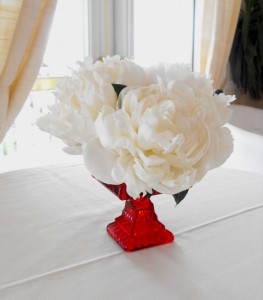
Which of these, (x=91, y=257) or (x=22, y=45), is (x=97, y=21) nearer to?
(x=22, y=45)

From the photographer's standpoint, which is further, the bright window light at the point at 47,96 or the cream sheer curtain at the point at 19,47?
the bright window light at the point at 47,96

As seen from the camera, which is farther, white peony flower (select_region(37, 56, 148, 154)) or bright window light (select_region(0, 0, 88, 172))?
bright window light (select_region(0, 0, 88, 172))

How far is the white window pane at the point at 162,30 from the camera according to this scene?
2.53 meters

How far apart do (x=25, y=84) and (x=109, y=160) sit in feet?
3.35

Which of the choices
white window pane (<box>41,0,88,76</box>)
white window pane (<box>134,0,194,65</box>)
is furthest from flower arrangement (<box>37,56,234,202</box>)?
white window pane (<box>134,0,194,65</box>)

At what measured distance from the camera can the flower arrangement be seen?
650 millimetres

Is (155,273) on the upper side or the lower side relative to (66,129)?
lower

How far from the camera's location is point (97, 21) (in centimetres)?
231

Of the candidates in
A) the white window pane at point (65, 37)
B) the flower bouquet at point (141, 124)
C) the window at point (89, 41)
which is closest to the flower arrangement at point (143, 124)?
the flower bouquet at point (141, 124)

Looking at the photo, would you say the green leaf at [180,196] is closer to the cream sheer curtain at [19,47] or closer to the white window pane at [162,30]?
the cream sheer curtain at [19,47]

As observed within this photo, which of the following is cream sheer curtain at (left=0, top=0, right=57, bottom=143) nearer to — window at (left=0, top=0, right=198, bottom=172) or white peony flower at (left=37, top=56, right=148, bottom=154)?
window at (left=0, top=0, right=198, bottom=172)

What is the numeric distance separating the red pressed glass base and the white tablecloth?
17mm

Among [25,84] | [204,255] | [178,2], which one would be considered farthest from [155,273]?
[178,2]

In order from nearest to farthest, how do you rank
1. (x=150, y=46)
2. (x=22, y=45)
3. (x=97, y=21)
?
(x=22, y=45), (x=97, y=21), (x=150, y=46)
